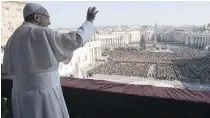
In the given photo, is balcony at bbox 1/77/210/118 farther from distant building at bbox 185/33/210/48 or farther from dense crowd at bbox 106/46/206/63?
distant building at bbox 185/33/210/48

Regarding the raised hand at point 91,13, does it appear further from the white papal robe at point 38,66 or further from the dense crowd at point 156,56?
the dense crowd at point 156,56

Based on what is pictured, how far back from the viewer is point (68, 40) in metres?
0.64

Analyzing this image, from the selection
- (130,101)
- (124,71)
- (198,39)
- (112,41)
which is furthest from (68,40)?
(198,39)

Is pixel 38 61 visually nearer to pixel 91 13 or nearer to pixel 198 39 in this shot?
pixel 91 13

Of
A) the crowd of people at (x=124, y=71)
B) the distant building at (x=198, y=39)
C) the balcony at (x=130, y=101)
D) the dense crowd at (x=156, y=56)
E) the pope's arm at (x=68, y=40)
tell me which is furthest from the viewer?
the distant building at (x=198, y=39)

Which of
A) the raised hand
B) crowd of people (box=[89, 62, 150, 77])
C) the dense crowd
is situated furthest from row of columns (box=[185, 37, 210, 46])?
the raised hand

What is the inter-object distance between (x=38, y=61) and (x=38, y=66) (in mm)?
15

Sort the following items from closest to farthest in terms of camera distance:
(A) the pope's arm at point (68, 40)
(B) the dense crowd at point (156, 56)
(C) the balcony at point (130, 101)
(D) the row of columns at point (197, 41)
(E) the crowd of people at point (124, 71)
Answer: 1. (A) the pope's arm at point (68, 40)
2. (C) the balcony at point (130, 101)
3. (E) the crowd of people at point (124, 71)
4. (B) the dense crowd at point (156, 56)
5. (D) the row of columns at point (197, 41)

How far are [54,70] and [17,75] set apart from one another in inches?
4.6

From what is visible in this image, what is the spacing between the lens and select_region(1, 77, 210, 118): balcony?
794 millimetres

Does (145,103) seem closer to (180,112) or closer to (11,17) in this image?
(180,112)

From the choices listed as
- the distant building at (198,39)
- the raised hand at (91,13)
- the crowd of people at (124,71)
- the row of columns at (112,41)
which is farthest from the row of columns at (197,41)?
the raised hand at (91,13)

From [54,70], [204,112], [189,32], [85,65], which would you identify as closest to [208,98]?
[204,112]

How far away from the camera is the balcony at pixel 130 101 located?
794 mm
